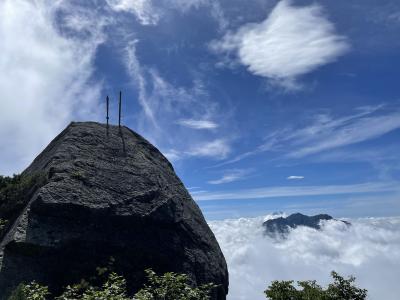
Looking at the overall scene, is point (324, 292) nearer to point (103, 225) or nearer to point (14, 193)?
point (103, 225)

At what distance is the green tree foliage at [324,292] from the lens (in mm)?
31969

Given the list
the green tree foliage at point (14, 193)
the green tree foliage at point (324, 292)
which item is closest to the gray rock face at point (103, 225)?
the green tree foliage at point (14, 193)

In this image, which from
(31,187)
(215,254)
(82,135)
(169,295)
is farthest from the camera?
(82,135)

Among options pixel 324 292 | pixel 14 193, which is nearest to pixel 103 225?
pixel 14 193

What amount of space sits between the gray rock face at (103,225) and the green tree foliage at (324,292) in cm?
856

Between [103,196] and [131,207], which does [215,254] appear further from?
[103,196]

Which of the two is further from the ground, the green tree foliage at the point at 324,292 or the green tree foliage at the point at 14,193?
the green tree foliage at the point at 14,193

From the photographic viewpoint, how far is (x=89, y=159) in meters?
45.2

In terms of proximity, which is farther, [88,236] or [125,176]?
[125,176]

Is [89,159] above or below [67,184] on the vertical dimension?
above

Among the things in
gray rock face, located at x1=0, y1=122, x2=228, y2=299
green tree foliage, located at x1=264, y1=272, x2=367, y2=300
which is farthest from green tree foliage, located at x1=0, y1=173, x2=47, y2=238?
green tree foliage, located at x1=264, y1=272, x2=367, y2=300

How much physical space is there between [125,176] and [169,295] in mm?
27301

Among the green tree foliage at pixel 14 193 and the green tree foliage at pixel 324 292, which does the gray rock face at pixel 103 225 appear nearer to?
the green tree foliage at pixel 14 193

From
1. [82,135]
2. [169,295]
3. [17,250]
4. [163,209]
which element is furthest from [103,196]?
[169,295]
